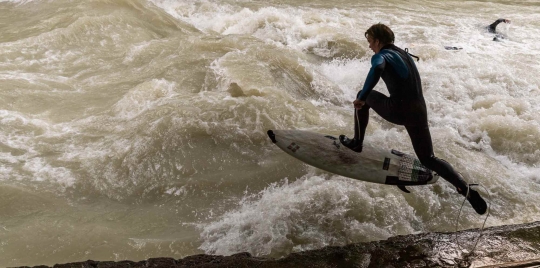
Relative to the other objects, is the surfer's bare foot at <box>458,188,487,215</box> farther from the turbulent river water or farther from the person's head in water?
the person's head in water

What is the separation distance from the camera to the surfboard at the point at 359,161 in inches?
146

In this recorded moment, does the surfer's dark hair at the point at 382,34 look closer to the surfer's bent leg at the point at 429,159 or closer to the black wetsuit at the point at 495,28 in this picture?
the surfer's bent leg at the point at 429,159

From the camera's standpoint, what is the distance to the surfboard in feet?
12.2

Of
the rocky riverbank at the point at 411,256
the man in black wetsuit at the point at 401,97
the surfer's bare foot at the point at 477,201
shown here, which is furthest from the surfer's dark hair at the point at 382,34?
the rocky riverbank at the point at 411,256

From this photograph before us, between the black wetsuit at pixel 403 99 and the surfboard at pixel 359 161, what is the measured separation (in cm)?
22

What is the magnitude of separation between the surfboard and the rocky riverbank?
0.80 m

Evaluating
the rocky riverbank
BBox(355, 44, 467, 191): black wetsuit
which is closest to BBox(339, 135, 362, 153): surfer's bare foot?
BBox(355, 44, 467, 191): black wetsuit

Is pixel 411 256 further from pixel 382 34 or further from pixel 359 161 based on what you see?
pixel 382 34

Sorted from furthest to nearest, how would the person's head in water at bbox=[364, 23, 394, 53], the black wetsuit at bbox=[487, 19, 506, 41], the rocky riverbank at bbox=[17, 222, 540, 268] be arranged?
the black wetsuit at bbox=[487, 19, 506, 41], the person's head in water at bbox=[364, 23, 394, 53], the rocky riverbank at bbox=[17, 222, 540, 268]

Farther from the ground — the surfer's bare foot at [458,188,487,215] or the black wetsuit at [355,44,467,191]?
the black wetsuit at [355,44,467,191]

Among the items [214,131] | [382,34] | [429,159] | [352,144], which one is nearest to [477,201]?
[429,159]

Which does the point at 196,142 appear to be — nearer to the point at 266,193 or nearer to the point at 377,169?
the point at 266,193

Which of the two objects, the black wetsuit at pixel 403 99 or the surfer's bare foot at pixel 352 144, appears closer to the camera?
the black wetsuit at pixel 403 99

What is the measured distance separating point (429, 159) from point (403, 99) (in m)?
0.54
